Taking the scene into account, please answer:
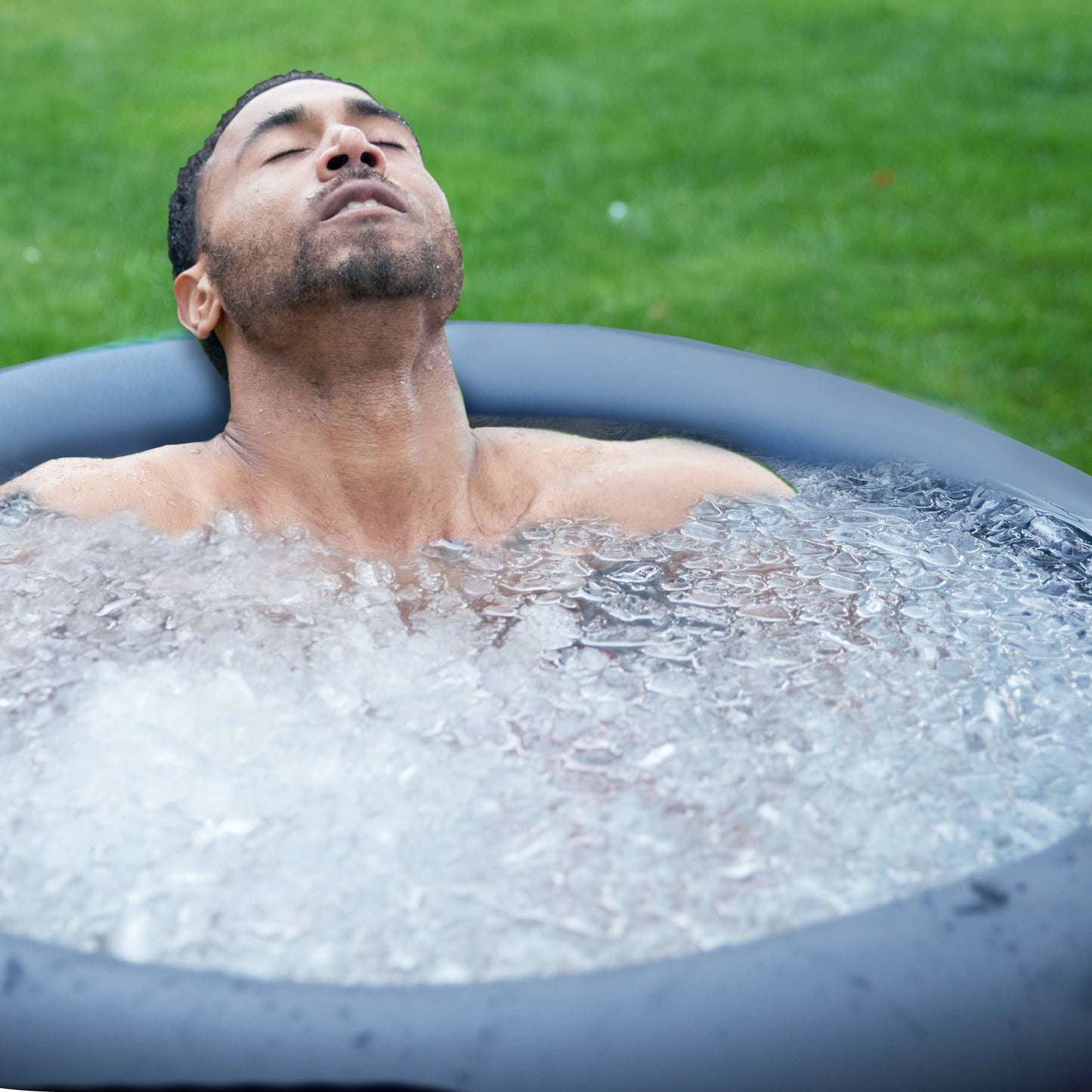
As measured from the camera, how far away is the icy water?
132 cm

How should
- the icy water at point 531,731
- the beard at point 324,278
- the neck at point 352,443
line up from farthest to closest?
the neck at point 352,443, the beard at point 324,278, the icy water at point 531,731

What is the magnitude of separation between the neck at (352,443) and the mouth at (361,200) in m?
0.20

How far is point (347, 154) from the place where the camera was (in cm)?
211

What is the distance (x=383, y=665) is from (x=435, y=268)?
67cm

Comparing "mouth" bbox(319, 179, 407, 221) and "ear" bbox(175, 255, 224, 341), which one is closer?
"mouth" bbox(319, 179, 407, 221)

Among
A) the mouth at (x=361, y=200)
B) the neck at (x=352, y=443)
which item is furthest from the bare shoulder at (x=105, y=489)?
the mouth at (x=361, y=200)

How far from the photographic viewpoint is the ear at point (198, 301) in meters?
2.25

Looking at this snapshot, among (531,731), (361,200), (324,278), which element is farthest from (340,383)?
(531,731)

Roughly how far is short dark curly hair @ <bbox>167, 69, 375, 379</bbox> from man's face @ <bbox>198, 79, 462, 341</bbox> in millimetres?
70

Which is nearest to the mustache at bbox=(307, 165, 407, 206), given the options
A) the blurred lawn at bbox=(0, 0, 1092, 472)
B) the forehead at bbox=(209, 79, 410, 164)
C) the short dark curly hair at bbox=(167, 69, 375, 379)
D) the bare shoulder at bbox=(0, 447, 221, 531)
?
the forehead at bbox=(209, 79, 410, 164)

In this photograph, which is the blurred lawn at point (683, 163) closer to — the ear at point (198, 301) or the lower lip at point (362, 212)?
the ear at point (198, 301)

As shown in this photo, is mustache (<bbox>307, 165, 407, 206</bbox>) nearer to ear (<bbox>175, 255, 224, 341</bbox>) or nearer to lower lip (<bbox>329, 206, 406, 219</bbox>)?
lower lip (<bbox>329, 206, 406, 219</bbox>)

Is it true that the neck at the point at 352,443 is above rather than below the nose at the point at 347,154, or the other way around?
below

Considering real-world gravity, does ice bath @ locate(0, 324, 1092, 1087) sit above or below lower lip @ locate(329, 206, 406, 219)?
below
